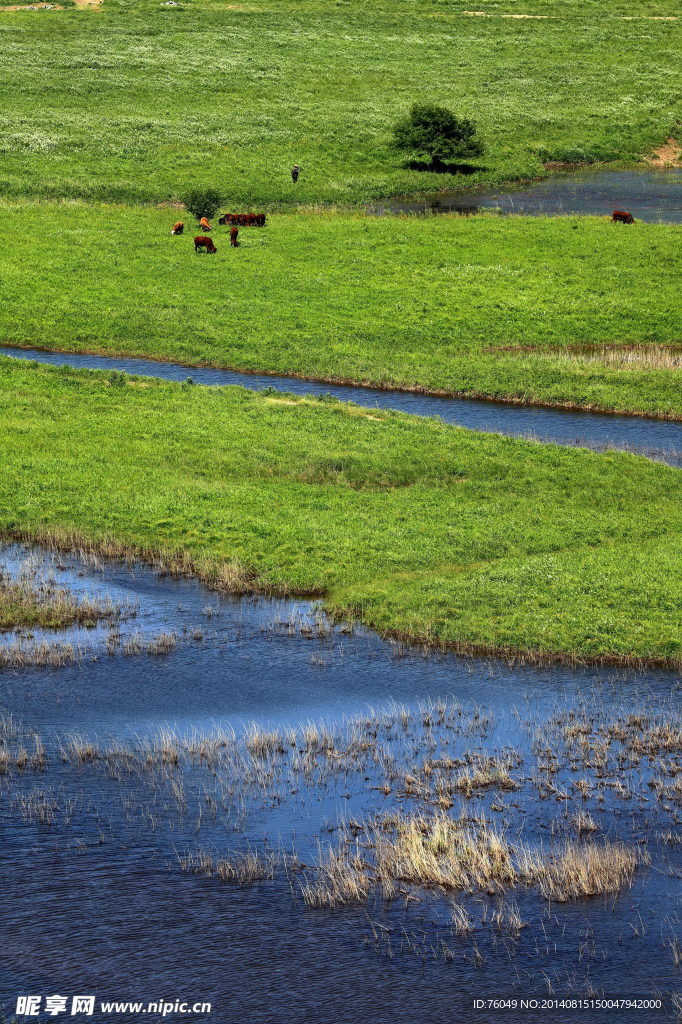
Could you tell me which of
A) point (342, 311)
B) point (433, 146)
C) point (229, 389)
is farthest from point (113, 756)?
point (433, 146)

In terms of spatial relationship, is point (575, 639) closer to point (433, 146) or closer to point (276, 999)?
point (276, 999)

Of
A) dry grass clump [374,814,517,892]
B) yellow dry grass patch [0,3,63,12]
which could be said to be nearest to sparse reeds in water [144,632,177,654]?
dry grass clump [374,814,517,892]

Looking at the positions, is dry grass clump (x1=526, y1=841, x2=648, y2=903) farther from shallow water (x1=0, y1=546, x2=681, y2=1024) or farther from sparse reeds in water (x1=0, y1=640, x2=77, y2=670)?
sparse reeds in water (x1=0, y1=640, x2=77, y2=670)

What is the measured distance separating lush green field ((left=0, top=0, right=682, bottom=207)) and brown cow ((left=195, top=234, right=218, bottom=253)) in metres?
13.7

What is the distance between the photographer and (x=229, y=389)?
47.3 metres

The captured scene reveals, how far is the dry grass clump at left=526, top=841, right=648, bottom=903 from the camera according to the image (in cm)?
1881

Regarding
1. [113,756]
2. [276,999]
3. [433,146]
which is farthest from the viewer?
[433,146]

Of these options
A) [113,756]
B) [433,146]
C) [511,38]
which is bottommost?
[113,756]

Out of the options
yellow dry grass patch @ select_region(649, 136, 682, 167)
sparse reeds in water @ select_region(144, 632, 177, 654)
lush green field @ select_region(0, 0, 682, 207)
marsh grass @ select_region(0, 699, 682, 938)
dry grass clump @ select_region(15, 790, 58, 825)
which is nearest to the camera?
marsh grass @ select_region(0, 699, 682, 938)

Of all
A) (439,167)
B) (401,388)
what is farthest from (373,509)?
(439,167)

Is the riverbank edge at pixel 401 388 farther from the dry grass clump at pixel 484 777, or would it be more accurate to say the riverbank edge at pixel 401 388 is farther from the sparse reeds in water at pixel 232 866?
the sparse reeds in water at pixel 232 866

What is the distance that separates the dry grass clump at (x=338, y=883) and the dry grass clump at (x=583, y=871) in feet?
8.53

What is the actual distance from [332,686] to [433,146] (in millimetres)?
69398

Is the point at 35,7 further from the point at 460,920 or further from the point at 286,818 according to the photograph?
the point at 460,920
